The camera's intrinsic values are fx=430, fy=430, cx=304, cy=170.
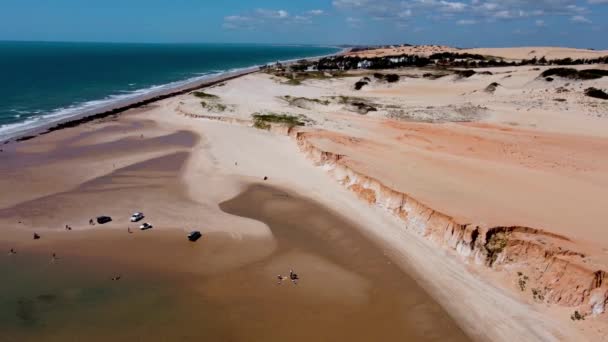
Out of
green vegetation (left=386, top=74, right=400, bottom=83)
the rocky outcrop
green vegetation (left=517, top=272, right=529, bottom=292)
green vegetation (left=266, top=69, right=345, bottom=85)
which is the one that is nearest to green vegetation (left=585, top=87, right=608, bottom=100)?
green vegetation (left=386, top=74, right=400, bottom=83)

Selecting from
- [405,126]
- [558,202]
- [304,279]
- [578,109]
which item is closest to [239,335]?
[304,279]

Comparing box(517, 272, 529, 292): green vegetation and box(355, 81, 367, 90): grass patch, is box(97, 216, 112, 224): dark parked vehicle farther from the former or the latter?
box(355, 81, 367, 90): grass patch

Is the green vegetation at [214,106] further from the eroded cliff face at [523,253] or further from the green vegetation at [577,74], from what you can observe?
the green vegetation at [577,74]

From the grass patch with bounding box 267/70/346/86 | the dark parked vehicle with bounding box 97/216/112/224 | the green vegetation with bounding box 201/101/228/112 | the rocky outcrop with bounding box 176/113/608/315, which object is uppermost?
the grass patch with bounding box 267/70/346/86

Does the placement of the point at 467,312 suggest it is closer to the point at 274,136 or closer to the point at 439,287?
the point at 439,287

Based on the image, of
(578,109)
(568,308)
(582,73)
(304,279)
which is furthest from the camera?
(582,73)

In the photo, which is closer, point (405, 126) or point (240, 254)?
point (240, 254)

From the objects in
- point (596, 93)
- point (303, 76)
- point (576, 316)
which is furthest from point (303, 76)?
point (576, 316)

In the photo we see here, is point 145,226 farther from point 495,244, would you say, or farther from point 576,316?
point 576,316
